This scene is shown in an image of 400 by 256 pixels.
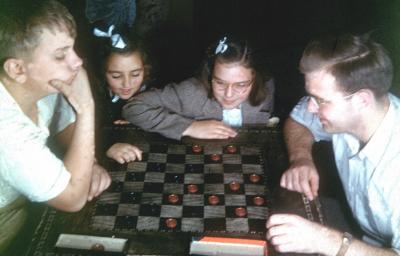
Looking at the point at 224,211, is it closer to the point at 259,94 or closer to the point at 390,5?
the point at 259,94

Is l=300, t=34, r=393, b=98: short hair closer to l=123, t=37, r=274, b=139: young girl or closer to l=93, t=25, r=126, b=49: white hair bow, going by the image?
l=123, t=37, r=274, b=139: young girl

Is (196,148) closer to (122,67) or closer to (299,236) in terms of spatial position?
(299,236)

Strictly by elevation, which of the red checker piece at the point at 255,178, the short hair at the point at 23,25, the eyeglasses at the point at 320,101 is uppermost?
the short hair at the point at 23,25

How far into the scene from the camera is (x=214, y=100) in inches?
95.3

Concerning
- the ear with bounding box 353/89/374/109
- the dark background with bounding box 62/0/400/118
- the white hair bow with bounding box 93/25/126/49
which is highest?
the ear with bounding box 353/89/374/109

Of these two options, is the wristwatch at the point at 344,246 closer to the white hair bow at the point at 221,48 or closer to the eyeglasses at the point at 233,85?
the eyeglasses at the point at 233,85

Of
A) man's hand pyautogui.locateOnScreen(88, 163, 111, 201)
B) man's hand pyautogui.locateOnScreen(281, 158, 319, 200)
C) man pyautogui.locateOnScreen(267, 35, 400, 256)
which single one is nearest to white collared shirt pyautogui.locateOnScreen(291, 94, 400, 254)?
man pyautogui.locateOnScreen(267, 35, 400, 256)

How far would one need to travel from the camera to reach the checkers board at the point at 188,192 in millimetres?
1564

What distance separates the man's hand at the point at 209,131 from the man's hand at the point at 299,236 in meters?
0.64

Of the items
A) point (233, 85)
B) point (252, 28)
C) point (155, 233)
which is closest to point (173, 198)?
point (155, 233)

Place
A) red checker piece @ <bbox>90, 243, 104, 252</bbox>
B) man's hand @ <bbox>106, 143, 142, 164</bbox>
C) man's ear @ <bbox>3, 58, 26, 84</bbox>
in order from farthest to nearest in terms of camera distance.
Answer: man's hand @ <bbox>106, 143, 142, 164</bbox>, man's ear @ <bbox>3, 58, 26, 84</bbox>, red checker piece @ <bbox>90, 243, 104, 252</bbox>

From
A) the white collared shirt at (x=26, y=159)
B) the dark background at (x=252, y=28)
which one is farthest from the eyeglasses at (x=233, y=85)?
the dark background at (x=252, y=28)

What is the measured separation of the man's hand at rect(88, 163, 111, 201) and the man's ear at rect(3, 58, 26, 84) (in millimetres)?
490

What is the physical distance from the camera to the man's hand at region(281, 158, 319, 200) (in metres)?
1.74
